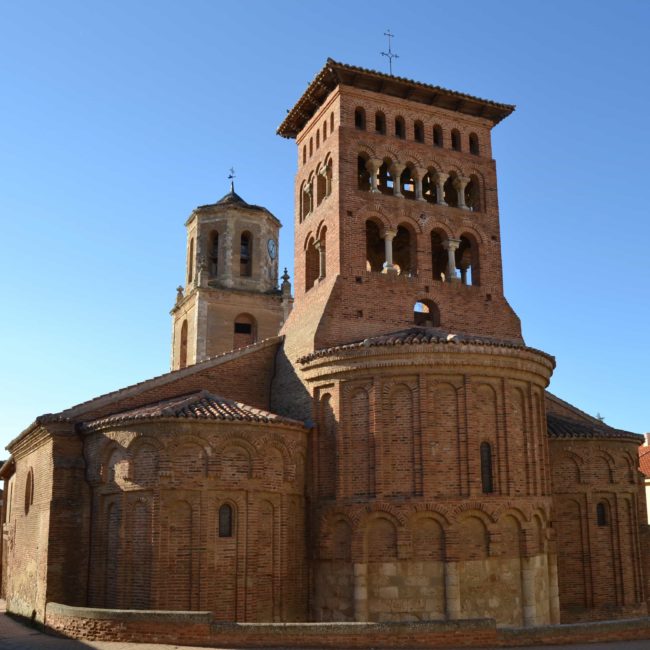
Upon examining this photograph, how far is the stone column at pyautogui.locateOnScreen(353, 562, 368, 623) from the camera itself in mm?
16938

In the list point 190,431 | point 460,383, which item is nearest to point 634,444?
point 460,383

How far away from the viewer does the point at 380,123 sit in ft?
77.1

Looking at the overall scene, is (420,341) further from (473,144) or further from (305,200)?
(473,144)

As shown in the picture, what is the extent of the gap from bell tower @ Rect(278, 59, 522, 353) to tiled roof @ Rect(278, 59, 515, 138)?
0.12ft

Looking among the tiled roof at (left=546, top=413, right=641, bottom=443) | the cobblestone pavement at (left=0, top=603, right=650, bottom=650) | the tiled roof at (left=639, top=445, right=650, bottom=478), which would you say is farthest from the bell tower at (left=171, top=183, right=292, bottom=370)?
the tiled roof at (left=639, top=445, right=650, bottom=478)

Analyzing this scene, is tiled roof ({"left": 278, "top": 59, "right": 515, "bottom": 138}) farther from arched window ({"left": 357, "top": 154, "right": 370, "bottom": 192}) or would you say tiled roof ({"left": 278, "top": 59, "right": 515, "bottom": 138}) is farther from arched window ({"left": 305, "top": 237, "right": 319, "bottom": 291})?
arched window ({"left": 305, "top": 237, "right": 319, "bottom": 291})

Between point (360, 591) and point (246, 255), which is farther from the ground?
point (246, 255)

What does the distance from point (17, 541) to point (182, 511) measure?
362 inches

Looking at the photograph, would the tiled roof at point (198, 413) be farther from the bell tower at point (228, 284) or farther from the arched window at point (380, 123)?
the bell tower at point (228, 284)

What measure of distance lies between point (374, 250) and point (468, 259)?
301 cm

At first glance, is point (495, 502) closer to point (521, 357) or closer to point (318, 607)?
point (521, 357)

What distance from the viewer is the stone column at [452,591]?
16.7 metres

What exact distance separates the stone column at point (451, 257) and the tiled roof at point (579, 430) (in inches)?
208

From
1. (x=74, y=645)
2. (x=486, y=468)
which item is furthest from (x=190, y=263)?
(x=74, y=645)
